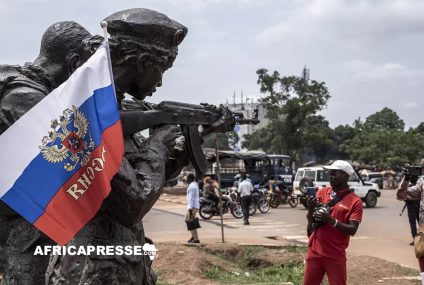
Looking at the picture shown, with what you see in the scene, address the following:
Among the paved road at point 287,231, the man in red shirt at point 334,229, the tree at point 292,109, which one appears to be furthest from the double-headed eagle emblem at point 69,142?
the tree at point 292,109

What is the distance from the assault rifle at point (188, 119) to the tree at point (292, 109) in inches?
1311

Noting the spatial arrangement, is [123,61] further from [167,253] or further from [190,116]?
[167,253]

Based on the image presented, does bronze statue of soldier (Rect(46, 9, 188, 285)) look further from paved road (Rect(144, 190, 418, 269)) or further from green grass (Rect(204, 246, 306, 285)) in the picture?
paved road (Rect(144, 190, 418, 269))

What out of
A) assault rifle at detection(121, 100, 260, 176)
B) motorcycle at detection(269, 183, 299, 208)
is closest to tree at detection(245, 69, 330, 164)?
motorcycle at detection(269, 183, 299, 208)

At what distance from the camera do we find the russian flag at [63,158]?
1.73 metres

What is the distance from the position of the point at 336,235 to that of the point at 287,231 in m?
9.90

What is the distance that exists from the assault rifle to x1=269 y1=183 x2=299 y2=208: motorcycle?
69.3ft

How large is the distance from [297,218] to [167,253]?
32.4ft

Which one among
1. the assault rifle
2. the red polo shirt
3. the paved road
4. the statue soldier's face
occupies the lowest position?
the paved road

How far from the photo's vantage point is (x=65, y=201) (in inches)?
68.5

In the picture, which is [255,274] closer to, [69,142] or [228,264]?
[228,264]

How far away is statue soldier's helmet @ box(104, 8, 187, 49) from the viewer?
2.05 metres

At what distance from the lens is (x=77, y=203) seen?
1.75 metres

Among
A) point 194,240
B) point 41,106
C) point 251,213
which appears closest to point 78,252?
point 41,106
